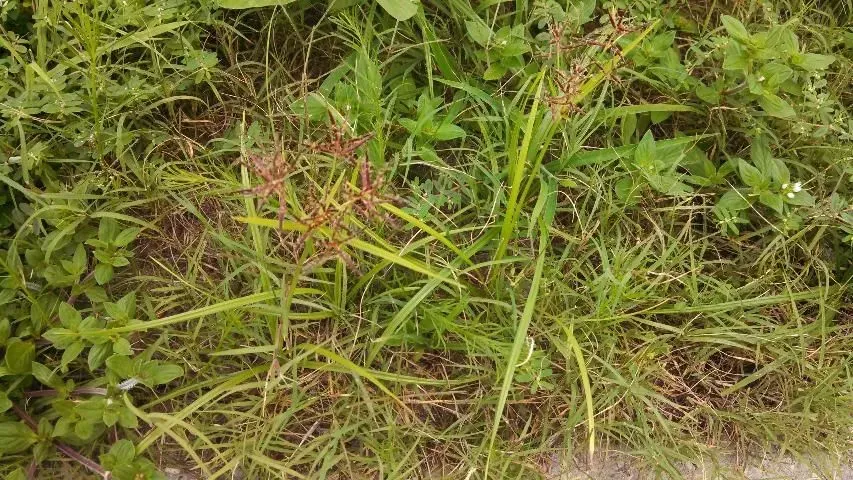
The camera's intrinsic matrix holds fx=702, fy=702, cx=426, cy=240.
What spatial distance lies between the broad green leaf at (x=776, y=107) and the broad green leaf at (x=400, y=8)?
1.07 m

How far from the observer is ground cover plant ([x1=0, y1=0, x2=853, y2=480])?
1926mm

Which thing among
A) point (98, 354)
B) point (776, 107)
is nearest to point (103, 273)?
point (98, 354)

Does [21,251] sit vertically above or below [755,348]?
above

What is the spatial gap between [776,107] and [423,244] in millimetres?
1127

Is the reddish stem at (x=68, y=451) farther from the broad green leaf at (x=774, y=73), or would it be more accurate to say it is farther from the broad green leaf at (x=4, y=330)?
the broad green leaf at (x=774, y=73)

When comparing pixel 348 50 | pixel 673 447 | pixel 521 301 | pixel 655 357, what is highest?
pixel 348 50

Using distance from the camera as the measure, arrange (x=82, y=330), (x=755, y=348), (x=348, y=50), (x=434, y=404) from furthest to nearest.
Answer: (x=348, y=50)
(x=755, y=348)
(x=434, y=404)
(x=82, y=330)

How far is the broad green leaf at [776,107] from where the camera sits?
207cm

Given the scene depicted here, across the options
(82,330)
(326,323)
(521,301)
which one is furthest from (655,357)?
(82,330)

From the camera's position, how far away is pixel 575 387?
2.00 m

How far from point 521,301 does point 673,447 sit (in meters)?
0.60

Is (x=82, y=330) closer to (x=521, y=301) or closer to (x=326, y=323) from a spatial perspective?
(x=326, y=323)

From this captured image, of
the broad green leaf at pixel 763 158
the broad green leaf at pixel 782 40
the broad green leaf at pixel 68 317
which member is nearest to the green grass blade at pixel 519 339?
the broad green leaf at pixel 763 158

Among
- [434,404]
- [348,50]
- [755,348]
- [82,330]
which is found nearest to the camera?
[82,330]
